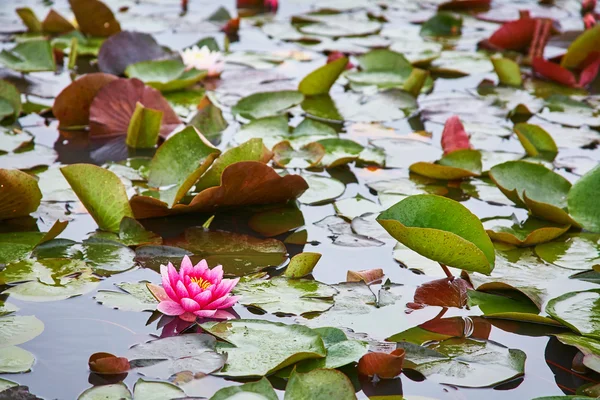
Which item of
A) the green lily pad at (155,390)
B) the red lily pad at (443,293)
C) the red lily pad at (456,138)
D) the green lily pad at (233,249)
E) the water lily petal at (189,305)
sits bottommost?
the green lily pad at (233,249)

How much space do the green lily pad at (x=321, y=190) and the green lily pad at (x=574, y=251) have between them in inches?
22.7

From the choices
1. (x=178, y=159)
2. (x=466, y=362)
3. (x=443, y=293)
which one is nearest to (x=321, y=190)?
(x=178, y=159)

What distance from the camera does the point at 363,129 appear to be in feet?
8.78

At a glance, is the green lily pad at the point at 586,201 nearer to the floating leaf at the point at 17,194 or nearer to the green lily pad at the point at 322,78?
the green lily pad at the point at 322,78

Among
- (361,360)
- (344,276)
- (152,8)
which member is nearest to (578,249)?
(344,276)

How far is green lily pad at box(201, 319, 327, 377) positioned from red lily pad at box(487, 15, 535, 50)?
8.65ft

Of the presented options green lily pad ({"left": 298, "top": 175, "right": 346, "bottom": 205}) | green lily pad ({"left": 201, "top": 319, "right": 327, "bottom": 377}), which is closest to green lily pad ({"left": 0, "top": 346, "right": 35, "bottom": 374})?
green lily pad ({"left": 201, "top": 319, "right": 327, "bottom": 377})

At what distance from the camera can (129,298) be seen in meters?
1.56

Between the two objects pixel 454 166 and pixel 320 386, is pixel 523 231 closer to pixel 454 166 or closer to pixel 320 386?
pixel 454 166

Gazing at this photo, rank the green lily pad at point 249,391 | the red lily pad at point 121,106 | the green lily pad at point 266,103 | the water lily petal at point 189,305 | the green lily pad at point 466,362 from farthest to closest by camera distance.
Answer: the green lily pad at point 266,103 < the red lily pad at point 121,106 < the water lily petal at point 189,305 < the green lily pad at point 466,362 < the green lily pad at point 249,391

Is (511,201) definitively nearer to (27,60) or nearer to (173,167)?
(173,167)

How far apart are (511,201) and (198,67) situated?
154 cm

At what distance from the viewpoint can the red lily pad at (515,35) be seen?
11.8 feet

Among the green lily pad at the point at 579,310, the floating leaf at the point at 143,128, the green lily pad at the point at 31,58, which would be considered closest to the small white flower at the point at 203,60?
the green lily pad at the point at 31,58
